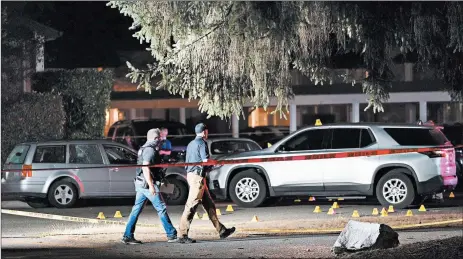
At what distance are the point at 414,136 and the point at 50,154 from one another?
7.51m

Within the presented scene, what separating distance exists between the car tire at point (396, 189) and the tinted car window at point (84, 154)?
5836 millimetres

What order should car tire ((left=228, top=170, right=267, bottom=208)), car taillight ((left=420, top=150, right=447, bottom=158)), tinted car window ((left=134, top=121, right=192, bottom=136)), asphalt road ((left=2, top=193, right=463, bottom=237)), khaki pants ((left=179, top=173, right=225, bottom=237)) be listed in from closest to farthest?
khaki pants ((left=179, top=173, right=225, bottom=237))
asphalt road ((left=2, top=193, right=463, bottom=237))
car taillight ((left=420, top=150, right=447, bottom=158))
car tire ((left=228, top=170, right=267, bottom=208))
tinted car window ((left=134, top=121, right=192, bottom=136))

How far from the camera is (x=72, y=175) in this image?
20766mm

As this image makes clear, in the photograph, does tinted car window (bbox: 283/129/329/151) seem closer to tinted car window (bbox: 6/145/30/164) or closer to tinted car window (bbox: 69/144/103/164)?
tinted car window (bbox: 69/144/103/164)

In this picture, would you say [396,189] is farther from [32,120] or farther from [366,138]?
[32,120]

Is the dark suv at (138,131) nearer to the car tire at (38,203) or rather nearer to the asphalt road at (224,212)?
the asphalt road at (224,212)

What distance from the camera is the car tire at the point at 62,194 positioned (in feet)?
68.2

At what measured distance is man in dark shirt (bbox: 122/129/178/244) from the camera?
1363cm

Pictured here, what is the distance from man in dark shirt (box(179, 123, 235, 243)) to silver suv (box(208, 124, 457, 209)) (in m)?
5.76

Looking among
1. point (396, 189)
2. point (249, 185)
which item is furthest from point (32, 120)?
point (396, 189)

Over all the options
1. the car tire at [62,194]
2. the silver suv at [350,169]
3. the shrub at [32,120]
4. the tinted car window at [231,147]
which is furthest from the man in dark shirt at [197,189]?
the shrub at [32,120]

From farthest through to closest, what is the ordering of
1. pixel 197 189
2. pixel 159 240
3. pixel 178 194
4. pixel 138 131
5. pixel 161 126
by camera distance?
pixel 138 131 → pixel 161 126 → pixel 178 194 → pixel 159 240 → pixel 197 189

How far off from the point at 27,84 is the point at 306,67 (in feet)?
50.8

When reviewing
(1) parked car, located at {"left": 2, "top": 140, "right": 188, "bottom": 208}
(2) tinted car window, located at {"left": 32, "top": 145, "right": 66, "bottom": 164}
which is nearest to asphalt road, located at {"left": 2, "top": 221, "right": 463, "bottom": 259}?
(1) parked car, located at {"left": 2, "top": 140, "right": 188, "bottom": 208}
